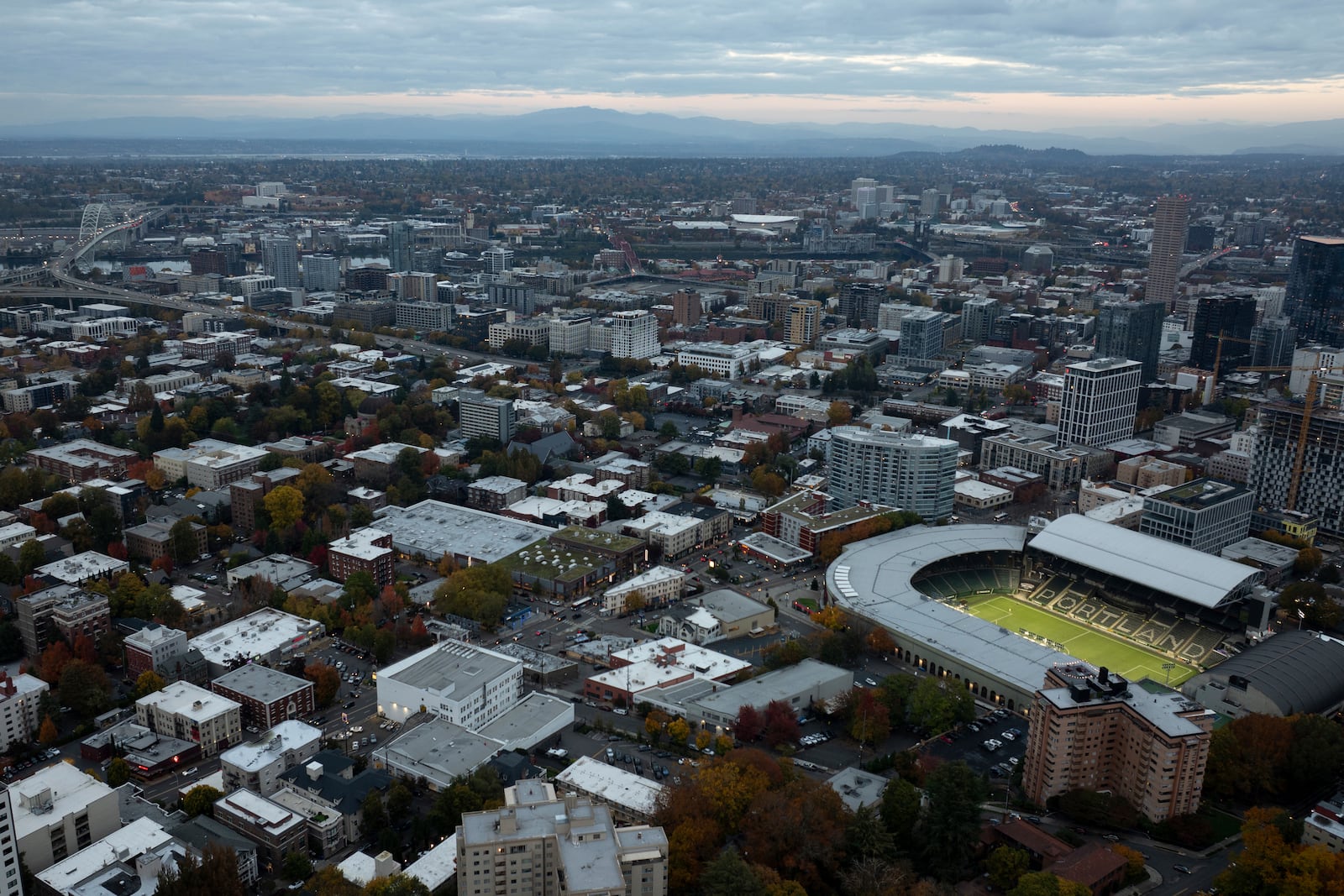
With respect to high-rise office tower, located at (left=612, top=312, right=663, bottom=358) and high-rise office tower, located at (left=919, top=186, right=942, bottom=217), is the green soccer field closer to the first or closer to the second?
high-rise office tower, located at (left=612, top=312, right=663, bottom=358)

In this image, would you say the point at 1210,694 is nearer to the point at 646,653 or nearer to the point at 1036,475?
the point at 646,653

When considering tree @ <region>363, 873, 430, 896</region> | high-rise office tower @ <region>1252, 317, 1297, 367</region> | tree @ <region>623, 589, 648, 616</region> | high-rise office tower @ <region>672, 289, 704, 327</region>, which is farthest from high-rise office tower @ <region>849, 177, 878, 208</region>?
tree @ <region>363, 873, 430, 896</region>

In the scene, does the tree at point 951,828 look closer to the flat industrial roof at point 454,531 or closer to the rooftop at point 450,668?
the rooftop at point 450,668

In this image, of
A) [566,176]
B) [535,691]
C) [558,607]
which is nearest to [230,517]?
[558,607]

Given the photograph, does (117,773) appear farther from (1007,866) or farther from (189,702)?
(1007,866)

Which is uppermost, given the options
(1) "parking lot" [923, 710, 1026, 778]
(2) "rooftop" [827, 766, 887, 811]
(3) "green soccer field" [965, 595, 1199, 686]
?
(2) "rooftop" [827, 766, 887, 811]
